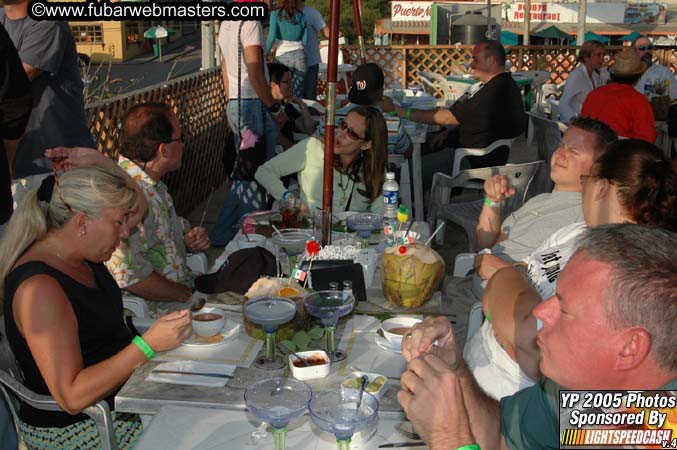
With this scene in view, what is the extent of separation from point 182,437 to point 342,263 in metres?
1.04

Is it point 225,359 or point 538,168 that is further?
point 538,168

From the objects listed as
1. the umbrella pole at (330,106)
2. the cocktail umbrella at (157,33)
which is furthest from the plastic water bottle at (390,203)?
the cocktail umbrella at (157,33)

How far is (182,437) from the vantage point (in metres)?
1.77

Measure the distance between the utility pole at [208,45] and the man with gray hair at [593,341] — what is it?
21.5ft

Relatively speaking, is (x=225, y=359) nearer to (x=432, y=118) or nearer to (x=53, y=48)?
(x=53, y=48)

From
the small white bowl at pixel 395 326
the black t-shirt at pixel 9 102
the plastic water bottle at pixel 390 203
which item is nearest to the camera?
the small white bowl at pixel 395 326

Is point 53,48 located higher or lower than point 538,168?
higher

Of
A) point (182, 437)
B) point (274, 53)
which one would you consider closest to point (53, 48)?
point (182, 437)

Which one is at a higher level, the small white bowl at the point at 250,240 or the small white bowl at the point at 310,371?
the small white bowl at the point at 250,240

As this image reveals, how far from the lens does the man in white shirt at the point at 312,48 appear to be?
8.03 m

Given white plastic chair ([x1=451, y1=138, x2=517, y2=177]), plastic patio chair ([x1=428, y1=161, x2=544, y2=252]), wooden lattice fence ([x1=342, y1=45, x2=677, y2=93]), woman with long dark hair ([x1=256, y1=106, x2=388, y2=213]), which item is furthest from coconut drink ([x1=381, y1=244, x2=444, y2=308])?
wooden lattice fence ([x1=342, y1=45, x2=677, y2=93])

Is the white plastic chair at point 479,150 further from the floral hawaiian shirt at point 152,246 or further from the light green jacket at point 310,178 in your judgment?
the floral hawaiian shirt at point 152,246

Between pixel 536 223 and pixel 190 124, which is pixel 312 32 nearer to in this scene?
pixel 190 124

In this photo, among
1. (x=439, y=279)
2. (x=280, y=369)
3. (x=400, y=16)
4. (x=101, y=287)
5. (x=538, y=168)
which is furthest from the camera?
(x=400, y=16)
